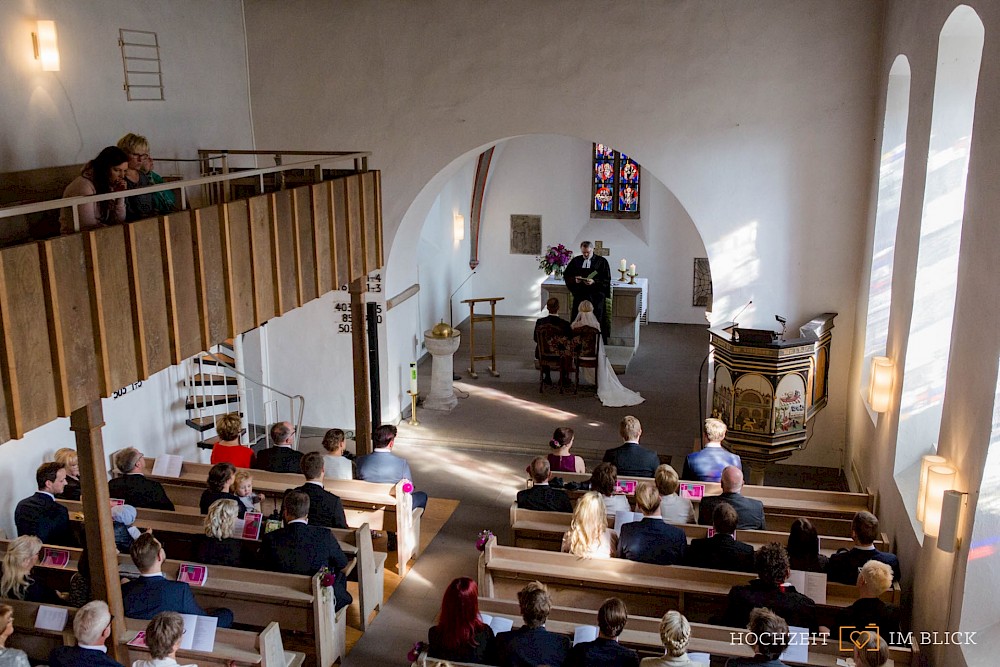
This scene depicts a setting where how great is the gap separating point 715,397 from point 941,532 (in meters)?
4.58

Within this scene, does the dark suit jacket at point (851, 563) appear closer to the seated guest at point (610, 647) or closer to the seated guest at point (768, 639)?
the seated guest at point (768, 639)

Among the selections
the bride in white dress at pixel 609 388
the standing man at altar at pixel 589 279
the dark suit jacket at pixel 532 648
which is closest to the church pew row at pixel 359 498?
the dark suit jacket at pixel 532 648

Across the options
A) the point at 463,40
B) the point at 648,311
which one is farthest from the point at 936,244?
the point at 648,311

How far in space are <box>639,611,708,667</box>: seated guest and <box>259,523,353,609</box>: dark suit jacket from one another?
276 cm

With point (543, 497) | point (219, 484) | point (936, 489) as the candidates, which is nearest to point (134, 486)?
point (219, 484)

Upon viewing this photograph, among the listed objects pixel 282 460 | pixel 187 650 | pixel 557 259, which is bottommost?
pixel 187 650

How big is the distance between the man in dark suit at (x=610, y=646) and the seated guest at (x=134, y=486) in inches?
169

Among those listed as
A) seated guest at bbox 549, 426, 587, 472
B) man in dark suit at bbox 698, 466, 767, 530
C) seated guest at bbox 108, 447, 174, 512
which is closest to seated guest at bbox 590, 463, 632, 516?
man in dark suit at bbox 698, 466, 767, 530

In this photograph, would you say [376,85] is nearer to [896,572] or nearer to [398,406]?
[398,406]

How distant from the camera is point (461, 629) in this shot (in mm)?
5613

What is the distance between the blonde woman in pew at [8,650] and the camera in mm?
5160

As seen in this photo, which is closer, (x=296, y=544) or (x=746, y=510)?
(x=296, y=544)

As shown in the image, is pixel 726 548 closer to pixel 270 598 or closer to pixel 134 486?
pixel 270 598

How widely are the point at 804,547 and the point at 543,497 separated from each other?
7.24ft
